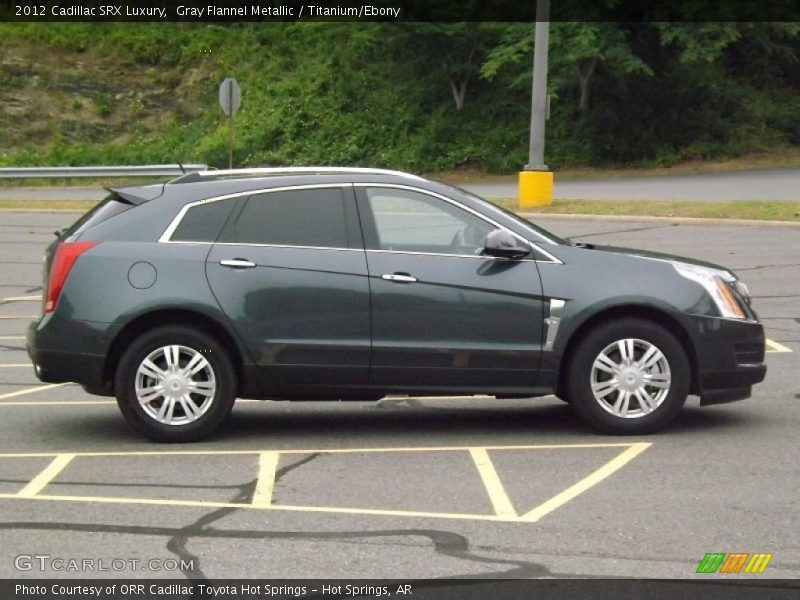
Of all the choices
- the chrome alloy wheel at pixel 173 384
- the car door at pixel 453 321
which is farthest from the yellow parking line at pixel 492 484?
the chrome alloy wheel at pixel 173 384

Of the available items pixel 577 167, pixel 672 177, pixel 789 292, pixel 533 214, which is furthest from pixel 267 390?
pixel 577 167

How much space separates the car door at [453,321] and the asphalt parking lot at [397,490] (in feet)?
1.47

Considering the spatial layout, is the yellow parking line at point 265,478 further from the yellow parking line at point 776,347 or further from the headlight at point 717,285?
the yellow parking line at point 776,347

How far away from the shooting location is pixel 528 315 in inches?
325

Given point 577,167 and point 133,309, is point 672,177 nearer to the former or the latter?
point 577,167

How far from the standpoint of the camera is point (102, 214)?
8547mm

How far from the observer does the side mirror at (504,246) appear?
8188 millimetres

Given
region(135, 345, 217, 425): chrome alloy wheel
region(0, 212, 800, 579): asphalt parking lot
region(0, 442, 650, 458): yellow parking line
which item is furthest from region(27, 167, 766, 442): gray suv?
region(0, 212, 800, 579): asphalt parking lot

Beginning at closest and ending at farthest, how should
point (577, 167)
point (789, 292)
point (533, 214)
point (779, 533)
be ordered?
1. point (779, 533)
2. point (789, 292)
3. point (533, 214)
4. point (577, 167)

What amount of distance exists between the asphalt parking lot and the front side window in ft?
3.97

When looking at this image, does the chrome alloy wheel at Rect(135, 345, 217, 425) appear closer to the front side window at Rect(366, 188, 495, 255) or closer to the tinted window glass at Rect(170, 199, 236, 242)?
the tinted window glass at Rect(170, 199, 236, 242)

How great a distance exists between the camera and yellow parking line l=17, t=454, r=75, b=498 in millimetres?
7074

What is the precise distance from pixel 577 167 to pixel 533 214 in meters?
14.5

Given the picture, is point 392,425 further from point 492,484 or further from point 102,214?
point 102,214
